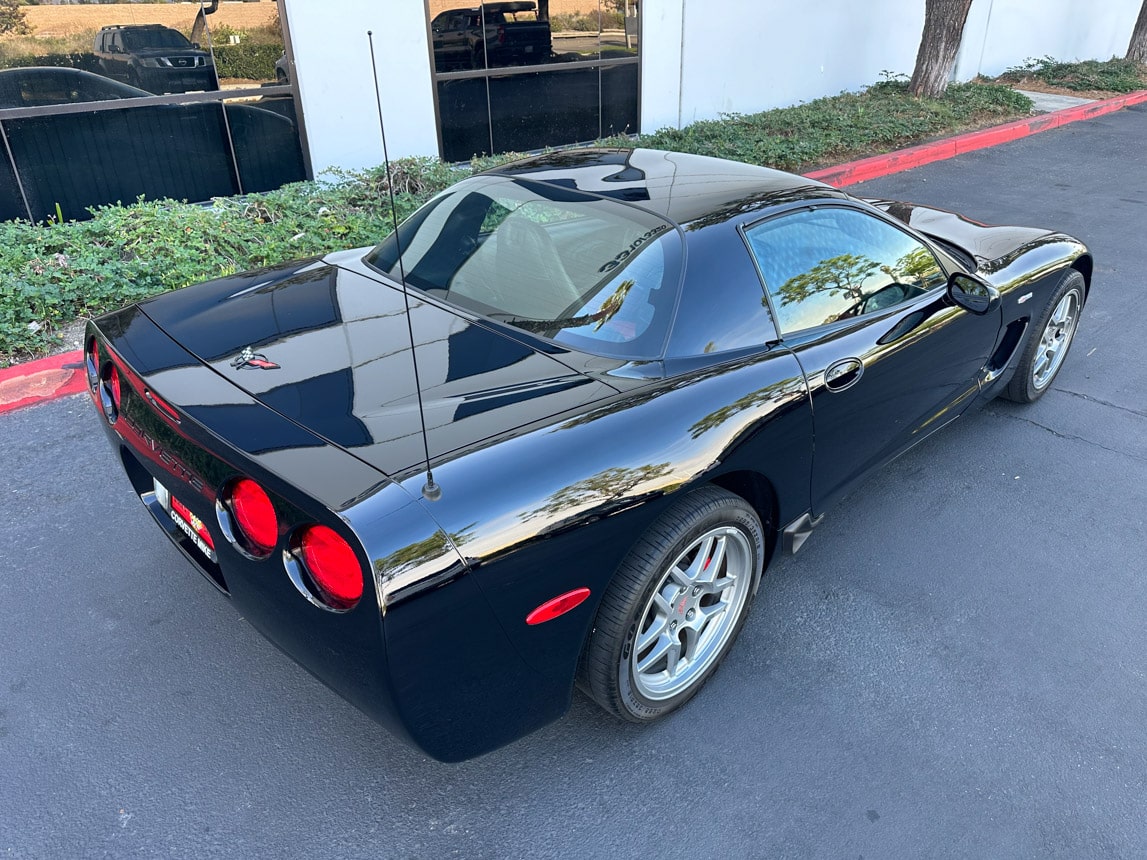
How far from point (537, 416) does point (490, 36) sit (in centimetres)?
727

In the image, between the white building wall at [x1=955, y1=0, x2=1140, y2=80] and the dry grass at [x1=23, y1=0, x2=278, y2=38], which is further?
the white building wall at [x1=955, y1=0, x2=1140, y2=80]

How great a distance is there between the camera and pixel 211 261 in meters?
5.36

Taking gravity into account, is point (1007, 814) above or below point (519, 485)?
below

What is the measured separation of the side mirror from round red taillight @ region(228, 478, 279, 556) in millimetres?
2692

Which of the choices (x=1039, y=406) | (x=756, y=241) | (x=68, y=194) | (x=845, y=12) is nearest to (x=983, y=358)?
(x=1039, y=406)

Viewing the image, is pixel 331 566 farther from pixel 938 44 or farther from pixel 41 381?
pixel 938 44

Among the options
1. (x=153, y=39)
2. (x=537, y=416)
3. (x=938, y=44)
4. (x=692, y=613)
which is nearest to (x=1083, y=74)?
(x=938, y=44)

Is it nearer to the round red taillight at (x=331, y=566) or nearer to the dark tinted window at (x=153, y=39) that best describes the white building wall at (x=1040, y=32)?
the dark tinted window at (x=153, y=39)

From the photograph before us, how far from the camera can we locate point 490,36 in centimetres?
830

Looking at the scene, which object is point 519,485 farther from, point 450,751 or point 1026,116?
point 1026,116

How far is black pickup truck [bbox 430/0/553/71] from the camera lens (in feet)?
26.2

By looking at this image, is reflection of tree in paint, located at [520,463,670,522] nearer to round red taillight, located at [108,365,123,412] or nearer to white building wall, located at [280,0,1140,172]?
round red taillight, located at [108,365,123,412]

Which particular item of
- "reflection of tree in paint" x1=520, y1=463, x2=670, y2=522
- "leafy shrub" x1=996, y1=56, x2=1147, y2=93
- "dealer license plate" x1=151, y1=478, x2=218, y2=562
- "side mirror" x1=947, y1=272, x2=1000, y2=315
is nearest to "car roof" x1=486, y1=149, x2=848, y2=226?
"side mirror" x1=947, y1=272, x2=1000, y2=315

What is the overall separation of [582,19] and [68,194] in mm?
5363
